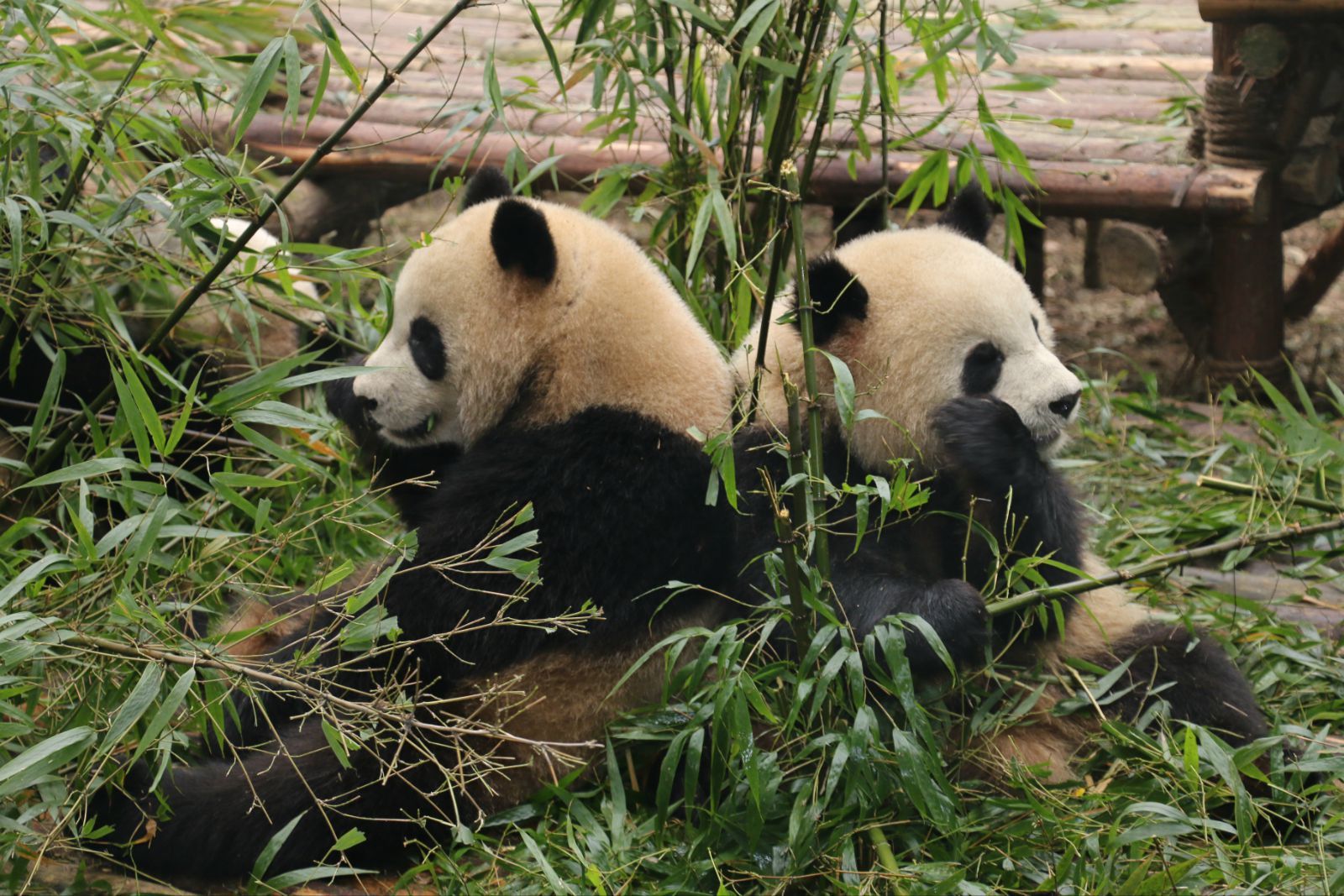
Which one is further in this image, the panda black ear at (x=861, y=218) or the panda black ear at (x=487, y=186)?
the panda black ear at (x=861, y=218)

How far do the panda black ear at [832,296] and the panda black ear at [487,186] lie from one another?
999mm

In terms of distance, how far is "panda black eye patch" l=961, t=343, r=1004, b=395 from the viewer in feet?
9.55

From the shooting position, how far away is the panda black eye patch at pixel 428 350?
310 centimetres

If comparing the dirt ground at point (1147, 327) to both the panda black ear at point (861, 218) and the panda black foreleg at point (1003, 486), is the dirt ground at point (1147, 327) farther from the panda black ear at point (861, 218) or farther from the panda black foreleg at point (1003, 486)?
the panda black foreleg at point (1003, 486)

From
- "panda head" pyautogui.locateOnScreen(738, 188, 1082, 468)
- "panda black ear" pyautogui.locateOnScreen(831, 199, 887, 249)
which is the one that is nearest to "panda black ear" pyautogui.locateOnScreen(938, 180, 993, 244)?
"panda head" pyautogui.locateOnScreen(738, 188, 1082, 468)

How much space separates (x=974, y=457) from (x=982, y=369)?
0.94 ft

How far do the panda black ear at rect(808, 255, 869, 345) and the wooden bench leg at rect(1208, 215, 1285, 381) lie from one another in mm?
2621

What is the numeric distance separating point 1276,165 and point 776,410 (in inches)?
113

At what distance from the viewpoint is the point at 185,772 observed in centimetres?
274

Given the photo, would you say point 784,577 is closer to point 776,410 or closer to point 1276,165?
point 776,410

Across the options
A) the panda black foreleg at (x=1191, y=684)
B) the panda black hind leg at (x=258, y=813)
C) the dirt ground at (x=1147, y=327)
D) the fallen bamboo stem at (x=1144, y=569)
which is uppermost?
the fallen bamboo stem at (x=1144, y=569)

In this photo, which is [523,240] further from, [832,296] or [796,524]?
[796,524]

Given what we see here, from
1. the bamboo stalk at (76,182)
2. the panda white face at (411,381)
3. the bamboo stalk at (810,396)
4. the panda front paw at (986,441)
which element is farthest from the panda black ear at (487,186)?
the panda front paw at (986,441)

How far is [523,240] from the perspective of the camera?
297 centimetres
